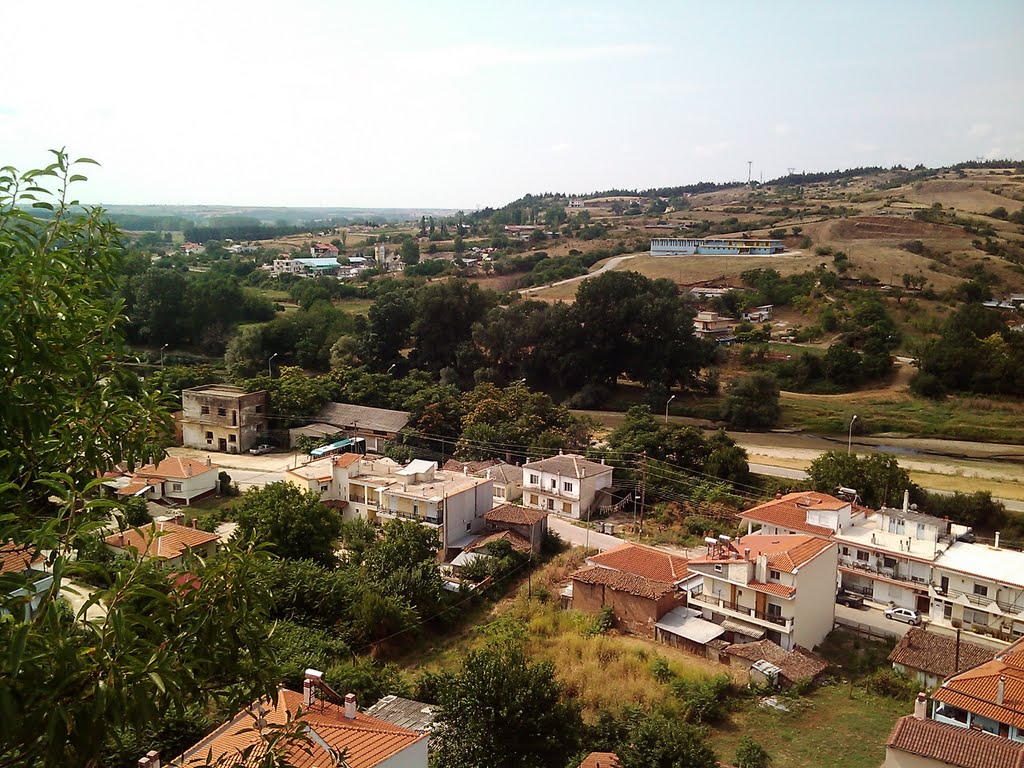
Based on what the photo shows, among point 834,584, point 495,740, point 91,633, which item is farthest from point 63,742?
point 834,584

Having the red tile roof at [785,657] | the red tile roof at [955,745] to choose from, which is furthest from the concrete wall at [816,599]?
the red tile roof at [955,745]

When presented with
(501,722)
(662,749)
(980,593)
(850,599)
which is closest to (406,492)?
(850,599)

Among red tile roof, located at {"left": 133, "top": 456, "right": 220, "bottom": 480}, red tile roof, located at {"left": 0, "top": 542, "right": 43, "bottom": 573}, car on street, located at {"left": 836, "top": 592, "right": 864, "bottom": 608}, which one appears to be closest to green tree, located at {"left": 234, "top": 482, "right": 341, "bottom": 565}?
red tile roof, located at {"left": 133, "top": 456, "right": 220, "bottom": 480}

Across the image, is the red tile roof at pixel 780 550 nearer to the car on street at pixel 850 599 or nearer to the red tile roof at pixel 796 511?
→ the red tile roof at pixel 796 511

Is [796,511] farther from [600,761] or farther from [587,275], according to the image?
[587,275]

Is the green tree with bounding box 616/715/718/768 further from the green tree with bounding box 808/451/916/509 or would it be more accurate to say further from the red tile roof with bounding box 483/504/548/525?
the green tree with bounding box 808/451/916/509

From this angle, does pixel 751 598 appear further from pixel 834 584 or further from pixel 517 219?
pixel 517 219
